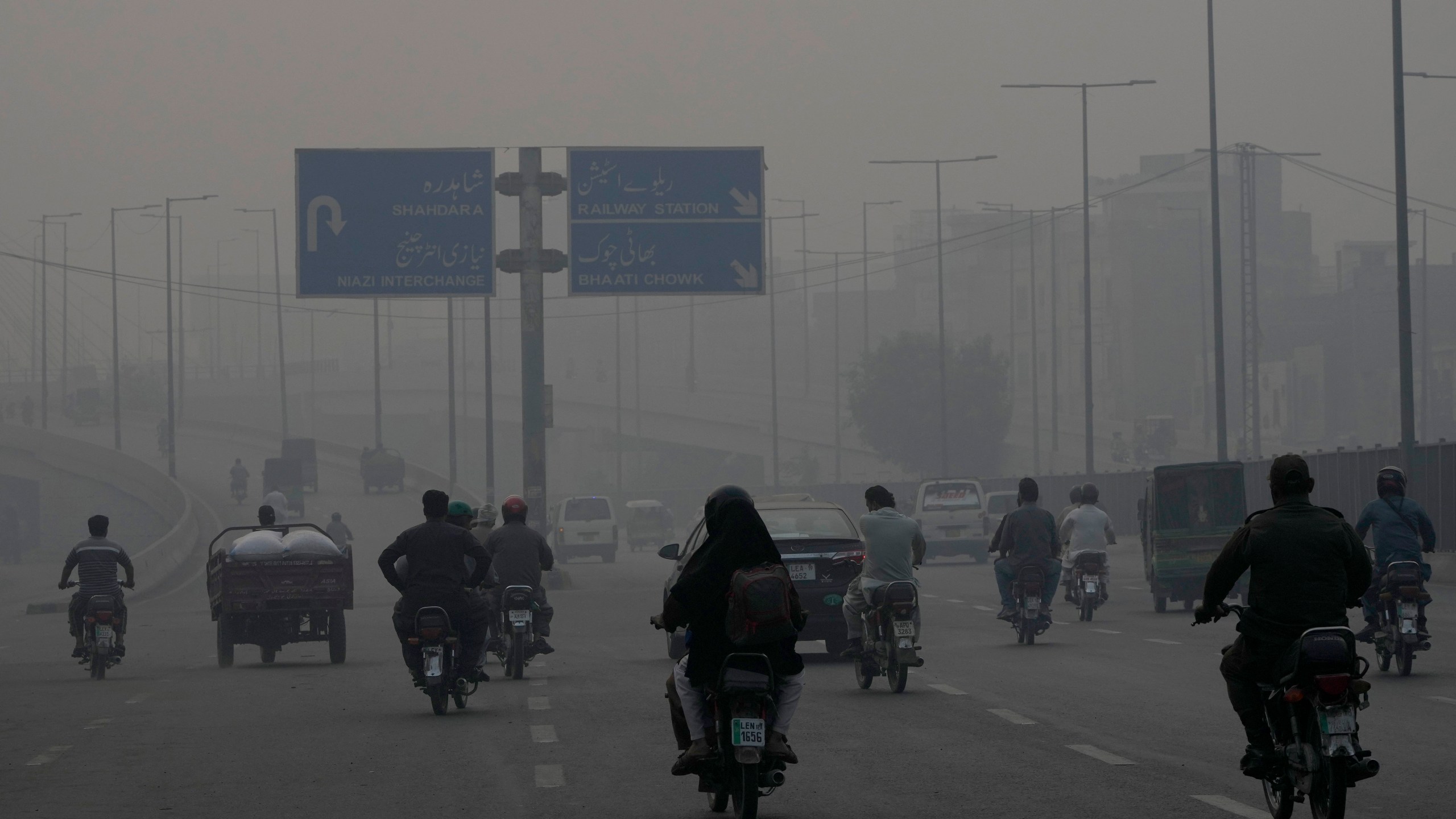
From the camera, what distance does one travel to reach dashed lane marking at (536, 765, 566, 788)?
33.3 feet

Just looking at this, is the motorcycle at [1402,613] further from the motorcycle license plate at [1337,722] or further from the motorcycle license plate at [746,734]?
the motorcycle license plate at [746,734]

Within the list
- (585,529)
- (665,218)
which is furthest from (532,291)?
(585,529)

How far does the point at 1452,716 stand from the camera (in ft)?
42.1

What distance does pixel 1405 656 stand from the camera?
51.2 feet

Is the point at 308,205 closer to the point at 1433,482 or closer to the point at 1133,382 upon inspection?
the point at 1433,482

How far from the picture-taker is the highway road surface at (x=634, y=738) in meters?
9.52

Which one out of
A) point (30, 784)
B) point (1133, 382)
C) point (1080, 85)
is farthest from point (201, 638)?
point (1133, 382)

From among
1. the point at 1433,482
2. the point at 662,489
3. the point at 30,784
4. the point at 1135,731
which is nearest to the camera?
the point at 30,784

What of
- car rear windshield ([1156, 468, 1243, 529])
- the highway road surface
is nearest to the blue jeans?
the highway road surface

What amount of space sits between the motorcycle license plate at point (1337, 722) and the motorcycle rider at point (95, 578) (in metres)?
14.1

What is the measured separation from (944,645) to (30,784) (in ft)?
38.3

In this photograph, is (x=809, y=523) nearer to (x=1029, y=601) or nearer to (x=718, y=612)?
(x=1029, y=601)

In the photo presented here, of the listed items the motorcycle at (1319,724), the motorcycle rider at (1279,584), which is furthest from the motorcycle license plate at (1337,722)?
the motorcycle rider at (1279,584)

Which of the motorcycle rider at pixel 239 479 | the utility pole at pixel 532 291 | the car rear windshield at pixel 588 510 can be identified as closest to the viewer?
the utility pole at pixel 532 291
